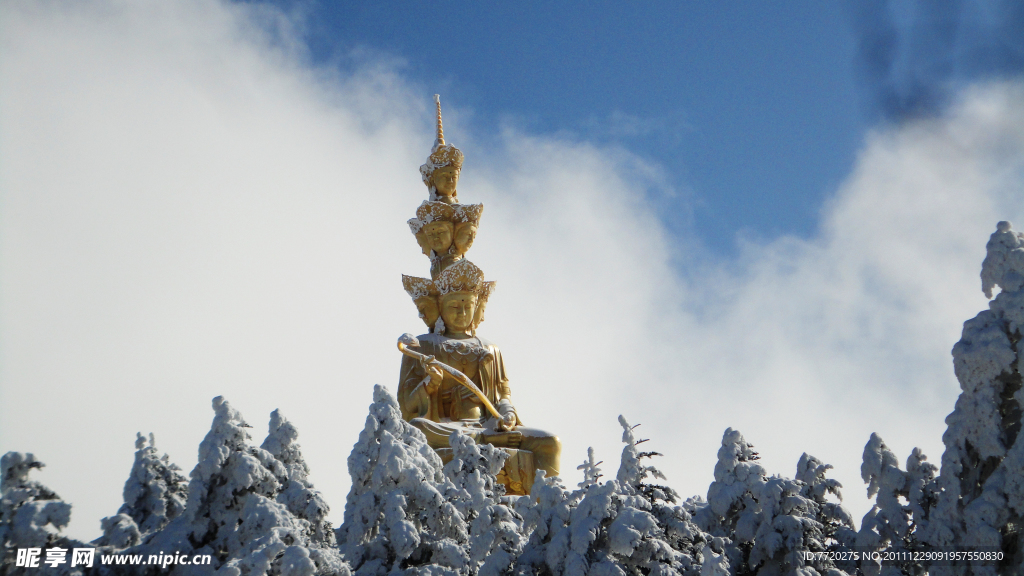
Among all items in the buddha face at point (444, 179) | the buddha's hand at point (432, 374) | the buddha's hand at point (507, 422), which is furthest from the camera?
the buddha face at point (444, 179)

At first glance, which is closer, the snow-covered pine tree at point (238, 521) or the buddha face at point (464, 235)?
the snow-covered pine tree at point (238, 521)

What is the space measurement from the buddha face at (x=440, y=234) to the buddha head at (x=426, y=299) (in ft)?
2.94

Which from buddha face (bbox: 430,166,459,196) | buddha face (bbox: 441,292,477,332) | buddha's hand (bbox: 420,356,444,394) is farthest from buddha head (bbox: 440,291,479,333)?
buddha face (bbox: 430,166,459,196)

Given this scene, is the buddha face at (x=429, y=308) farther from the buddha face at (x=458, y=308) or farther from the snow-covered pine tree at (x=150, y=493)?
the snow-covered pine tree at (x=150, y=493)

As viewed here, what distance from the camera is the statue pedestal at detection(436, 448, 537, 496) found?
18031mm

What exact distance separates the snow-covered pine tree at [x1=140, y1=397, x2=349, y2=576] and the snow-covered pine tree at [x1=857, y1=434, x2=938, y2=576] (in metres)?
6.21

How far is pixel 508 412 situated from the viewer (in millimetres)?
19016

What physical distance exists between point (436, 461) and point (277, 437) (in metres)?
1.95

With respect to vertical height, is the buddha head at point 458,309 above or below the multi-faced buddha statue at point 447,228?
below

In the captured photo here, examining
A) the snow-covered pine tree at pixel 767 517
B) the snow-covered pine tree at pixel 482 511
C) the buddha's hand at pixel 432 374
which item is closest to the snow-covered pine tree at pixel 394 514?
the snow-covered pine tree at pixel 482 511

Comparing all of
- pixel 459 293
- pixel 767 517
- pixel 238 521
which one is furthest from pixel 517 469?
pixel 238 521

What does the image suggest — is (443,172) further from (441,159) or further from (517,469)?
(517,469)

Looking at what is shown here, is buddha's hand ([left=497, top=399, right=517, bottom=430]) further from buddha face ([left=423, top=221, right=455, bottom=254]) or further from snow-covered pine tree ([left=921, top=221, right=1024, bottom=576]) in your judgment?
snow-covered pine tree ([left=921, top=221, right=1024, bottom=576])

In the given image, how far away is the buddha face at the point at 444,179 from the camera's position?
21891 millimetres
